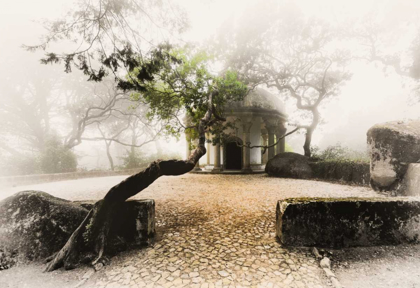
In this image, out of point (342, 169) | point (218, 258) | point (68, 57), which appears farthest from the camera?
point (342, 169)

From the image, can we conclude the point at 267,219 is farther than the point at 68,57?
Yes

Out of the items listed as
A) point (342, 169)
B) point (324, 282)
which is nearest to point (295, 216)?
point (324, 282)

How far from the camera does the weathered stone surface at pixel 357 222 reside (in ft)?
10.2

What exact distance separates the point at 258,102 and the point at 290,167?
21.6 ft

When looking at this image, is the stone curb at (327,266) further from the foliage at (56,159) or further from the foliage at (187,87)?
the foliage at (56,159)

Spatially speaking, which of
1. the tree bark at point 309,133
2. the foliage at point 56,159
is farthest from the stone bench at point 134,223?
the foliage at point 56,159

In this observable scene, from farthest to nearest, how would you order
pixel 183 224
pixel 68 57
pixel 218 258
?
pixel 183 224
pixel 68 57
pixel 218 258

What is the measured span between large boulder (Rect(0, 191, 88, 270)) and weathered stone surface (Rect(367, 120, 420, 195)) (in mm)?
8953

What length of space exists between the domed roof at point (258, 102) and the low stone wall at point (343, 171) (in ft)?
21.3

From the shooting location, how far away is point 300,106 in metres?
14.3

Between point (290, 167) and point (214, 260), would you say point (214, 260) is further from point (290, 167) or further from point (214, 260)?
point (290, 167)

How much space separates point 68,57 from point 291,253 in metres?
5.58

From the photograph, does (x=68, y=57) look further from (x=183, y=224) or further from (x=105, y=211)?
(x=183, y=224)

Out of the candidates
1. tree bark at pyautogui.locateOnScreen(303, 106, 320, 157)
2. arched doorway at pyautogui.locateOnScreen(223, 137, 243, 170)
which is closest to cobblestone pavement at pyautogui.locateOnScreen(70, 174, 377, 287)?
tree bark at pyautogui.locateOnScreen(303, 106, 320, 157)
